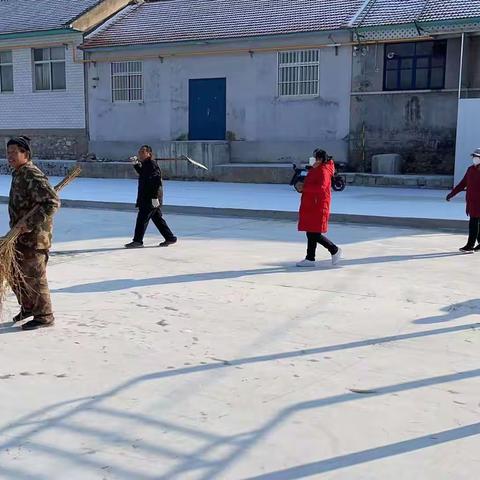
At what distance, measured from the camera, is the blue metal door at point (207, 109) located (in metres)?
23.9

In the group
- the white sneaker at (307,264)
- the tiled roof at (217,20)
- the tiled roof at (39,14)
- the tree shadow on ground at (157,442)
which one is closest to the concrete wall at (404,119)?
the tiled roof at (217,20)

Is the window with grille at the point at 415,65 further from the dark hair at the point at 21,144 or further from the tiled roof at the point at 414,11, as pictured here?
the dark hair at the point at 21,144

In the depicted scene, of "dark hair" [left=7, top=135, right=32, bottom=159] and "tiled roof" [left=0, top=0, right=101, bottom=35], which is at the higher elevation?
"tiled roof" [left=0, top=0, right=101, bottom=35]

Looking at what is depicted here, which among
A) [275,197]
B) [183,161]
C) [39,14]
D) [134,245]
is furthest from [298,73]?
[134,245]

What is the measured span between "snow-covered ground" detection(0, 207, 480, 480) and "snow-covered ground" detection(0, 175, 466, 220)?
5353mm

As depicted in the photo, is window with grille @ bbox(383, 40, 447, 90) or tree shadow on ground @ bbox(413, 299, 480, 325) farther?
window with grille @ bbox(383, 40, 447, 90)

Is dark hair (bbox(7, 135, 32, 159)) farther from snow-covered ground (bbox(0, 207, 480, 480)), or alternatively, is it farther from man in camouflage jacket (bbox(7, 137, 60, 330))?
snow-covered ground (bbox(0, 207, 480, 480))

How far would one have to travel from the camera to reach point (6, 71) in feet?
93.7

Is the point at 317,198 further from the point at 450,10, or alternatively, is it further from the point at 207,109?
the point at 207,109

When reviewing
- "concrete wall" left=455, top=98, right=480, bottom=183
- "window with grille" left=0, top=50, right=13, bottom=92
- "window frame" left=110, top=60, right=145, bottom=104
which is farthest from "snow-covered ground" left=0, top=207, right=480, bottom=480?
"window with grille" left=0, top=50, right=13, bottom=92

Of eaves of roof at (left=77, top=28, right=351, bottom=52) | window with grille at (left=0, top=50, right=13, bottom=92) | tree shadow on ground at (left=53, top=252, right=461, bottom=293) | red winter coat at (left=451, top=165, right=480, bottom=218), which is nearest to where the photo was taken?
tree shadow on ground at (left=53, top=252, right=461, bottom=293)

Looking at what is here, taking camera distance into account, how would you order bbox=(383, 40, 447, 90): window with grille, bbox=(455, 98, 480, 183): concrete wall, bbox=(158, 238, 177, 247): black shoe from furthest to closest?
bbox=(383, 40, 447, 90): window with grille, bbox=(455, 98, 480, 183): concrete wall, bbox=(158, 238, 177, 247): black shoe

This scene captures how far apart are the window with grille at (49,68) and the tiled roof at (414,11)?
40.3 ft

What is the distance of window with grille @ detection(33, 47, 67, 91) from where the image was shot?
27266 mm
